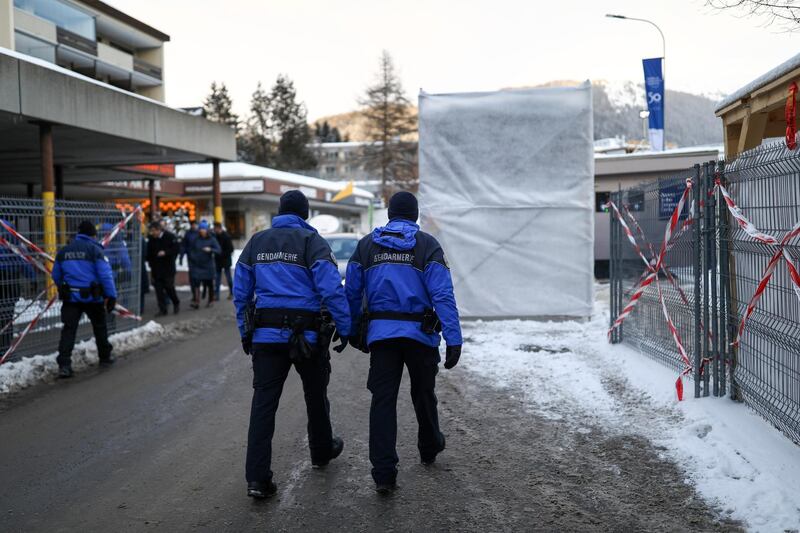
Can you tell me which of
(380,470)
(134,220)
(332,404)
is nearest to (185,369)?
(332,404)

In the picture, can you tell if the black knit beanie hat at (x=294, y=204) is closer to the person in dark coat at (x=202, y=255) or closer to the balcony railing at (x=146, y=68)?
the person in dark coat at (x=202, y=255)

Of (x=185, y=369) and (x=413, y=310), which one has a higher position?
(x=413, y=310)

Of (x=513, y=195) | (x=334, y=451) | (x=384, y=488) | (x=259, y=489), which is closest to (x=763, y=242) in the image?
(x=384, y=488)

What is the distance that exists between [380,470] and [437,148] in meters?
7.81

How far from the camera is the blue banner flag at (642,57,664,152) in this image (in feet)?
71.9

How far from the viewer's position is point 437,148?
11.8m

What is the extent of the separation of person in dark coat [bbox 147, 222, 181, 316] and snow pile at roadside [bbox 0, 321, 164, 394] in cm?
293

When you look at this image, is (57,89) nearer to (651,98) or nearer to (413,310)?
(413,310)

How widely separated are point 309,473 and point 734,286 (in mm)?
3745

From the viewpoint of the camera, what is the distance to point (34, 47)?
36.8 metres

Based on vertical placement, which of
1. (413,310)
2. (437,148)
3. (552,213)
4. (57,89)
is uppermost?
(57,89)

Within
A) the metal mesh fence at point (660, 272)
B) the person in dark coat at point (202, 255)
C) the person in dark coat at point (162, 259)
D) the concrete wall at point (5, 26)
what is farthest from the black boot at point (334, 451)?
the concrete wall at point (5, 26)

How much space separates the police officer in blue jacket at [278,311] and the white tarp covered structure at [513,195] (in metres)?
7.09

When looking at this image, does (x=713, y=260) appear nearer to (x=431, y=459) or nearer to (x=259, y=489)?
(x=431, y=459)
